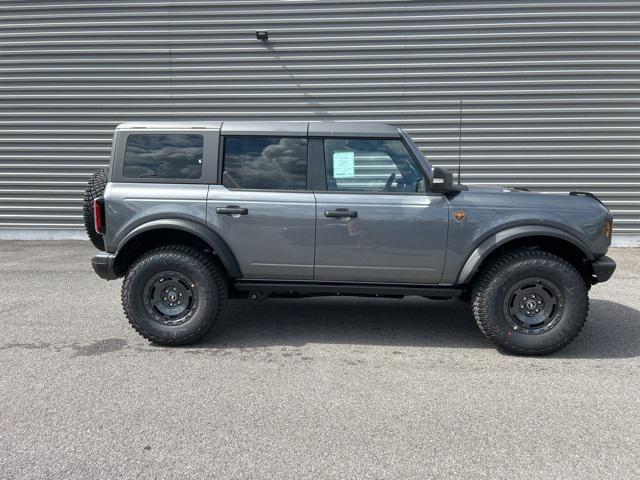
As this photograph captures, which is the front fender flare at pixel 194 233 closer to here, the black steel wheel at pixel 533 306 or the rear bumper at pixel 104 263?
the rear bumper at pixel 104 263

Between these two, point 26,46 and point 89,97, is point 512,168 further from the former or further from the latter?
point 26,46

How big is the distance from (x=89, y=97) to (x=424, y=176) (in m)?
7.64

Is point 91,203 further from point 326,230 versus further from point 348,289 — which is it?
point 348,289

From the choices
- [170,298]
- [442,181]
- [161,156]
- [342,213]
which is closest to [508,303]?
[442,181]

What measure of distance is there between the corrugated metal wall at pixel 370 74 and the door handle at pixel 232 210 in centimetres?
523

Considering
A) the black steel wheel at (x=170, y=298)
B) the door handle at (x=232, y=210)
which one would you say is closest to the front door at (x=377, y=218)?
the door handle at (x=232, y=210)

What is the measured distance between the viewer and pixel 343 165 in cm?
409

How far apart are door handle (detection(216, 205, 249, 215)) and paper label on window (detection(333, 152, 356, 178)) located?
0.84m

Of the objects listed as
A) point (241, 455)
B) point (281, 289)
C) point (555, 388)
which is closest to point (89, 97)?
point (281, 289)

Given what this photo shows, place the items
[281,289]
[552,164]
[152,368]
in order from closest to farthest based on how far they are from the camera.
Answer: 1. [152,368]
2. [281,289]
3. [552,164]

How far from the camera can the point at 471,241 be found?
390cm

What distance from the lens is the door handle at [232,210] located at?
13.1 ft

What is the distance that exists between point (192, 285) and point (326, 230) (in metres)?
1.26

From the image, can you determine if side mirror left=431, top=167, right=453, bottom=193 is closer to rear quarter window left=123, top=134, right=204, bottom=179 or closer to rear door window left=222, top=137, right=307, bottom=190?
rear door window left=222, top=137, right=307, bottom=190
